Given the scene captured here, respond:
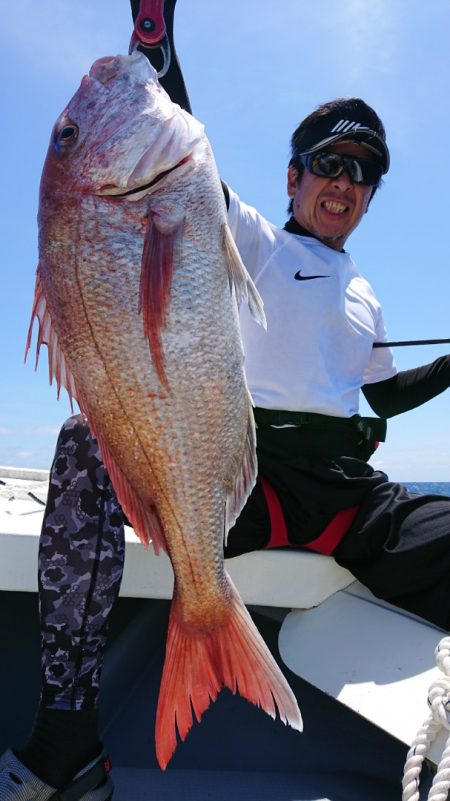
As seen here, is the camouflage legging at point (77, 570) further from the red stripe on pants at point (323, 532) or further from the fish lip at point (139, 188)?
the fish lip at point (139, 188)


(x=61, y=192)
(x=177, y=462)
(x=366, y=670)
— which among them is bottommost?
(x=366, y=670)

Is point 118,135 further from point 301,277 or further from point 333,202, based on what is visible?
point 333,202

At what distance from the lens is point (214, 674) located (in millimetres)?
1695

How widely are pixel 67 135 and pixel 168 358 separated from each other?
81 centimetres

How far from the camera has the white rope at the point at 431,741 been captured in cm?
152

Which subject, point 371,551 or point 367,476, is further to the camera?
point 367,476

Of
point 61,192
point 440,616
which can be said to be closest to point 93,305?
point 61,192

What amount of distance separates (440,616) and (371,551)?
32cm

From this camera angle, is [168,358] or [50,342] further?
[50,342]

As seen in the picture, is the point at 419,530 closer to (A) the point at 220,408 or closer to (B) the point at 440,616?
(B) the point at 440,616

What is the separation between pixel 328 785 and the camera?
7.32 ft

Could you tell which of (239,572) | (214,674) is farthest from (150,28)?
(214,674)

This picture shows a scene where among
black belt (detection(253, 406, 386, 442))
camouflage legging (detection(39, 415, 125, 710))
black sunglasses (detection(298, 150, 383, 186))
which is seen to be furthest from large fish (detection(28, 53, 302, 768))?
black sunglasses (detection(298, 150, 383, 186))

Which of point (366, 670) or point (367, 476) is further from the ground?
point (367, 476)
